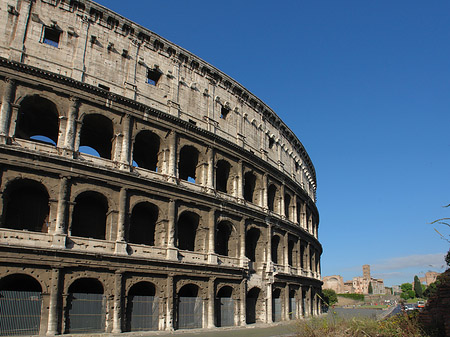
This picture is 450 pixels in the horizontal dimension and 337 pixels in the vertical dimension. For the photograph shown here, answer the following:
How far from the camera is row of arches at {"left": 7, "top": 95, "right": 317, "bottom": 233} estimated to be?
2003cm

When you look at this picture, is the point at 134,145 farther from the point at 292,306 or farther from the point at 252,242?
the point at 292,306

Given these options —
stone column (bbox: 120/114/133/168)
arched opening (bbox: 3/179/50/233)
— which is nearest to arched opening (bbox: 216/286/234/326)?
stone column (bbox: 120/114/133/168)

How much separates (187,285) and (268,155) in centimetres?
1299

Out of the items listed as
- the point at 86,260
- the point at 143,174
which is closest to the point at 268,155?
the point at 143,174

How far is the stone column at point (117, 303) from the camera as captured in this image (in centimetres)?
1833

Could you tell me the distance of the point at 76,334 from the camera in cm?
1705

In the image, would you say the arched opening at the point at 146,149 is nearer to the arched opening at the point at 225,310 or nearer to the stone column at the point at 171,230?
the stone column at the point at 171,230

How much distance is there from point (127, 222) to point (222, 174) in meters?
9.55

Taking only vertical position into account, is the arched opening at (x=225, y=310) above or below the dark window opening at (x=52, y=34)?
below

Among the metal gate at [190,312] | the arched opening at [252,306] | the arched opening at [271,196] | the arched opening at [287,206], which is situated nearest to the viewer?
the metal gate at [190,312]

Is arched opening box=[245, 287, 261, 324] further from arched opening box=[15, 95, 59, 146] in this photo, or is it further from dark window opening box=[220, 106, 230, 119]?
arched opening box=[15, 95, 59, 146]

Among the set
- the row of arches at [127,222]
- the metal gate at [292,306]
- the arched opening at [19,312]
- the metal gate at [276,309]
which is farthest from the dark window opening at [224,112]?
the arched opening at [19,312]

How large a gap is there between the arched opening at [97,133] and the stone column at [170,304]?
8557mm

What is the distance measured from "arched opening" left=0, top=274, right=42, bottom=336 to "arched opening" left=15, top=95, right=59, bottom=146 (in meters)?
8.11
